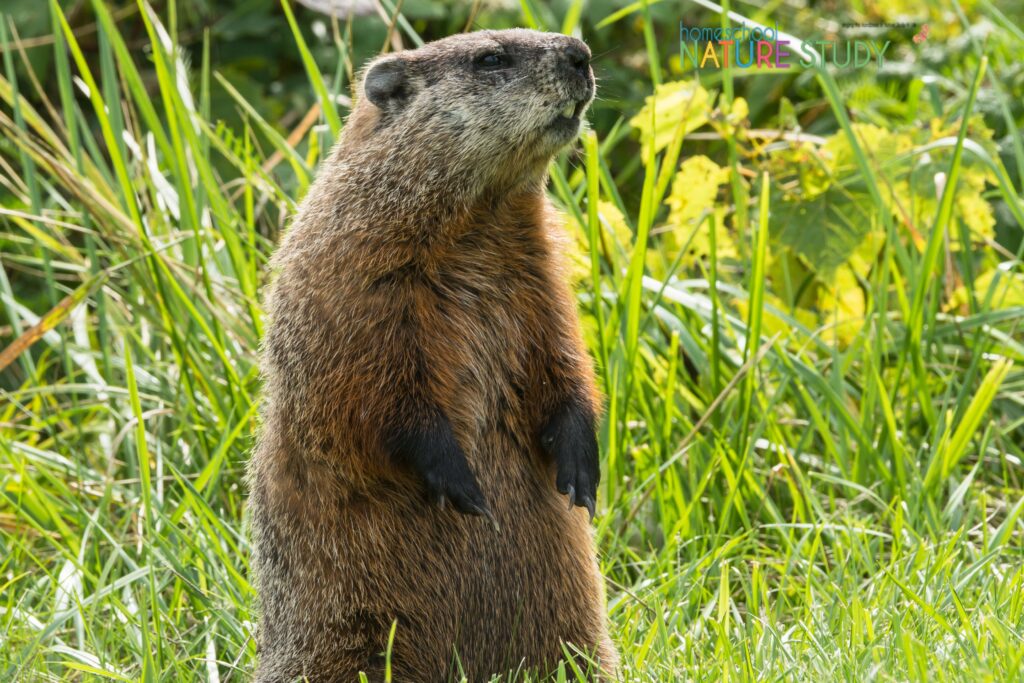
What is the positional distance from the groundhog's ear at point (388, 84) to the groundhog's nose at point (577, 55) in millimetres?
456

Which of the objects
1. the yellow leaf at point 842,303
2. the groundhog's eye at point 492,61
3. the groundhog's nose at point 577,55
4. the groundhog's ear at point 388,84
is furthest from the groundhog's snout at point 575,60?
the yellow leaf at point 842,303

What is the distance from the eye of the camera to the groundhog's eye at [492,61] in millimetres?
3385

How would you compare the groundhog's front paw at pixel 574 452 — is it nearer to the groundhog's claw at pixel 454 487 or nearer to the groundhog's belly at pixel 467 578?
the groundhog's belly at pixel 467 578

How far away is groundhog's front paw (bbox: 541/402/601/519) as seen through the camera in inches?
131

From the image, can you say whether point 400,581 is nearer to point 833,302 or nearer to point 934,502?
point 934,502

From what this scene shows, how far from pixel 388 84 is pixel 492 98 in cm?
31

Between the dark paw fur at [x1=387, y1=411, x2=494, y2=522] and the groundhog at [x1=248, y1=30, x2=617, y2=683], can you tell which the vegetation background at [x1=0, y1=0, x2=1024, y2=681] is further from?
the dark paw fur at [x1=387, y1=411, x2=494, y2=522]

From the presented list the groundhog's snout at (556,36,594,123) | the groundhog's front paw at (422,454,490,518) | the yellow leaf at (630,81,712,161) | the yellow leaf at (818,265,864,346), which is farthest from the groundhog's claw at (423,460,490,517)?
the yellow leaf at (818,265,864,346)

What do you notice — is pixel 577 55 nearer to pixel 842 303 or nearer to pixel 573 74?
pixel 573 74

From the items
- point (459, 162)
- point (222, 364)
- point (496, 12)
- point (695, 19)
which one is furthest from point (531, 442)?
point (695, 19)

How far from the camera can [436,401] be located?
3211 mm

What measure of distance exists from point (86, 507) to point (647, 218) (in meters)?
2.14

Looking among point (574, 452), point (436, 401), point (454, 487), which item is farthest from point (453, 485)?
point (574, 452)

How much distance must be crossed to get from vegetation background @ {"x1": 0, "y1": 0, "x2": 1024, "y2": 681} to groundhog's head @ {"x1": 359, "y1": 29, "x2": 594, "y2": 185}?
59 cm
